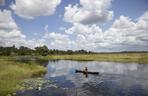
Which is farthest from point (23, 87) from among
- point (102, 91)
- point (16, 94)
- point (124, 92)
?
point (124, 92)

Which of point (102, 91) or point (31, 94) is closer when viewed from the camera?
point (31, 94)

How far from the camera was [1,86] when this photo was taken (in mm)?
33156

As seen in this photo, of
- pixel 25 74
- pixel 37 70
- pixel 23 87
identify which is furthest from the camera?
pixel 37 70

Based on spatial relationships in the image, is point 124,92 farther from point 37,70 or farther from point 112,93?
point 37,70

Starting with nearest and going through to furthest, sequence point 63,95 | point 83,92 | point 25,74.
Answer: point 63,95, point 83,92, point 25,74

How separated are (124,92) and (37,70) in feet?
105

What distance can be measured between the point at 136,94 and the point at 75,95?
9.37 metres

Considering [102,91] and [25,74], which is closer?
[102,91]

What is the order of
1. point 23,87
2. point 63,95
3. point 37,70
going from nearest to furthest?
1. point 63,95
2. point 23,87
3. point 37,70

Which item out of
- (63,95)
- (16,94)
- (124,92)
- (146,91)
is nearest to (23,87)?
(16,94)

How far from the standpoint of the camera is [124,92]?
106ft

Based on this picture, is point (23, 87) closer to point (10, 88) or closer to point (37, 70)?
point (10, 88)

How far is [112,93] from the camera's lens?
31.6 m

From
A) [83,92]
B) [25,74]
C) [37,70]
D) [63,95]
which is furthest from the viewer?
[37,70]
